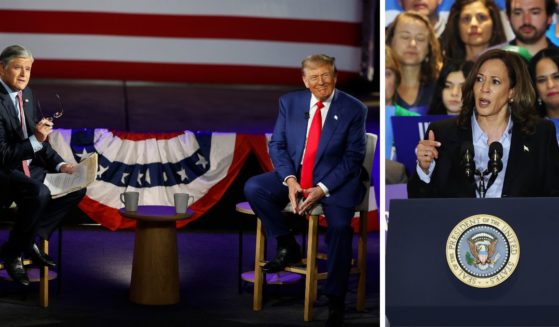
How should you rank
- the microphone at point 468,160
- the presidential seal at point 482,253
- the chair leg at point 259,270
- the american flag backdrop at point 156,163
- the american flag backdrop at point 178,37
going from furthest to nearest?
the american flag backdrop at point 178,37
the american flag backdrop at point 156,163
the chair leg at point 259,270
the microphone at point 468,160
the presidential seal at point 482,253

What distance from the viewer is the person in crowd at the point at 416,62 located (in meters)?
5.24

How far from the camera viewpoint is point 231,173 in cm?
693

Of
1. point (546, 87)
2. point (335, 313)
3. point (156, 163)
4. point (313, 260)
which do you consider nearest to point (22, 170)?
point (156, 163)

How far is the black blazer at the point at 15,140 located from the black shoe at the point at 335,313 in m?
1.57

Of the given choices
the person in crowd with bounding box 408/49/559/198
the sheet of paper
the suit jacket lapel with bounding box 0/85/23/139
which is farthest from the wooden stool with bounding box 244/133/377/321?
the suit jacket lapel with bounding box 0/85/23/139

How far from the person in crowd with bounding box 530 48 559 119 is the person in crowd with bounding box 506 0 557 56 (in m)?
0.07

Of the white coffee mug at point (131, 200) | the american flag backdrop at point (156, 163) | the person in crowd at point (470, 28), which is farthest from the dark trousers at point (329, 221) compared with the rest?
the american flag backdrop at point (156, 163)

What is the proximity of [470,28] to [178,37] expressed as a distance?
7.03 metres

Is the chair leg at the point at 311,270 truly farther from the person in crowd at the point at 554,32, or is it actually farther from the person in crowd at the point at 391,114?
the person in crowd at the point at 554,32

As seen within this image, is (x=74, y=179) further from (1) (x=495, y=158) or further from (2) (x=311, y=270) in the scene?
(1) (x=495, y=158)

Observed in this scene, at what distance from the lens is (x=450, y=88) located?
5.28 metres

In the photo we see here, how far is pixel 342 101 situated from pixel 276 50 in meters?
6.93

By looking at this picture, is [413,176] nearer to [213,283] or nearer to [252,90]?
[213,283]

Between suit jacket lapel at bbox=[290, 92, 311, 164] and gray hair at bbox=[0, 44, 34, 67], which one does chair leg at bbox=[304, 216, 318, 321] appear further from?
gray hair at bbox=[0, 44, 34, 67]
